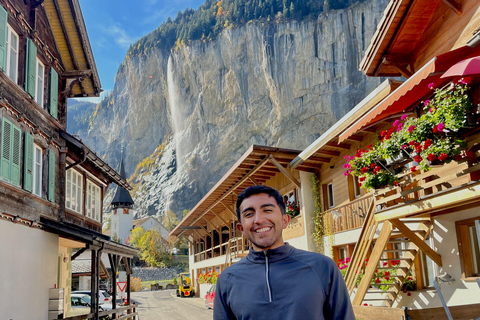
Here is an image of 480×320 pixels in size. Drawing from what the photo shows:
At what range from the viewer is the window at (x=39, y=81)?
13.3 metres

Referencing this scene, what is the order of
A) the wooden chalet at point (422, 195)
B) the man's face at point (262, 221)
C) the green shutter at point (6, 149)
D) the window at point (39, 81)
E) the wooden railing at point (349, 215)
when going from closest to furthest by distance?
1. the man's face at point (262, 221)
2. the wooden chalet at point (422, 195)
3. the green shutter at point (6, 149)
4. the window at point (39, 81)
5. the wooden railing at point (349, 215)

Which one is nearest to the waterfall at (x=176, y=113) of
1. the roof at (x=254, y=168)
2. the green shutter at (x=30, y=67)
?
the roof at (x=254, y=168)

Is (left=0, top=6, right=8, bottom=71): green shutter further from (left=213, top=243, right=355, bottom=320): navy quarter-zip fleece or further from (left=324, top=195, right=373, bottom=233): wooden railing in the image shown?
(left=213, top=243, right=355, bottom=320): navy quarter-zip fleece

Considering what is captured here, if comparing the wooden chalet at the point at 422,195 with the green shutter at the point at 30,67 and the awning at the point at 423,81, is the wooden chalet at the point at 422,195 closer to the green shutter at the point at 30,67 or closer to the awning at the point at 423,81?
the awning at the point at 423,81

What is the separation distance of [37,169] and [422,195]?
9.50 m

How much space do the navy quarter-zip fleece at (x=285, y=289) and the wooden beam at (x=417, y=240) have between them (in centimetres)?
760

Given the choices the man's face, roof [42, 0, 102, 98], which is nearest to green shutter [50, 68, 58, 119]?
roof [42, 0, 102, 98]

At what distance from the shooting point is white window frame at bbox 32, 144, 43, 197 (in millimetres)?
12602

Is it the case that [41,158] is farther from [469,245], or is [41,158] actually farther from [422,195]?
[469,245]

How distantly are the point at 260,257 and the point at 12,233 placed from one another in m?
9.71

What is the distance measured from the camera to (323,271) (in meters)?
2.70

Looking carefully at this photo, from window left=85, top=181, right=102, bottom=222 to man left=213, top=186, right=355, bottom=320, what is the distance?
15.9 meters

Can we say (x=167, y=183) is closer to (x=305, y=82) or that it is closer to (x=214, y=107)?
(x=214, y=107)

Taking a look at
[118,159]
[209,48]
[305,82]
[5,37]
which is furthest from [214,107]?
[5,37]
